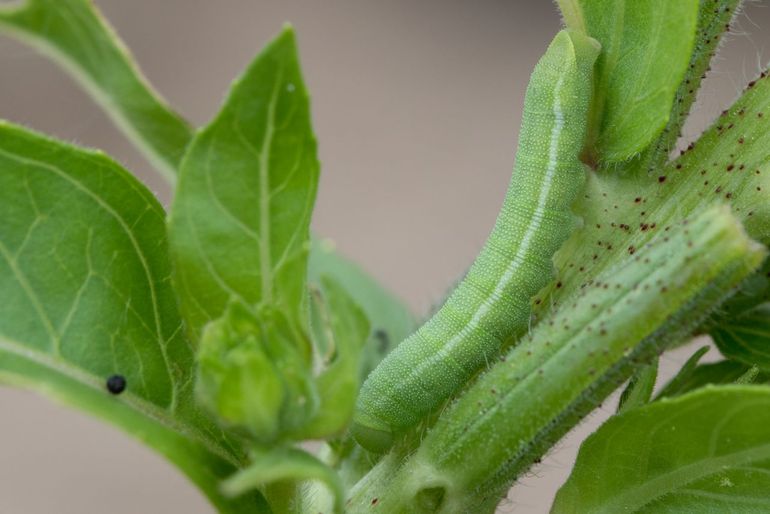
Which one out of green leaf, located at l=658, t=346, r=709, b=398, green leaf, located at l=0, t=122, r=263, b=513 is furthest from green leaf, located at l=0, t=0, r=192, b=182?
green leaf, located at l=658, t=346, r=709, b=398

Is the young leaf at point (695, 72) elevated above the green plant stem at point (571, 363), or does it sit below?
above

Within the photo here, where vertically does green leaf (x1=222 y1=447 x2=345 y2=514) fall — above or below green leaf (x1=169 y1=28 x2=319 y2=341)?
below

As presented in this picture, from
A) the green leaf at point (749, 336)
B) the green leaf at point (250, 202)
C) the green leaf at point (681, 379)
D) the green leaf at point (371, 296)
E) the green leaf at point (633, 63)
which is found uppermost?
the green leaf at point (633, 63)

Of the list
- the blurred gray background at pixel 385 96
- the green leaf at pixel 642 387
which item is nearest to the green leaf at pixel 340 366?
the green leaf at pixel 642 387

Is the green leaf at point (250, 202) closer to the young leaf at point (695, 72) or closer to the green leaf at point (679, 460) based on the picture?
the green leaf at point (679, 460)

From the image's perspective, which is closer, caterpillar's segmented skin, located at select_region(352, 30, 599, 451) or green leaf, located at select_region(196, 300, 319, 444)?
green leaf, located at select_region(196, 300, 319, 444)

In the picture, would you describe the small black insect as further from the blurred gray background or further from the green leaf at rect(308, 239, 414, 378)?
the blurred gray background

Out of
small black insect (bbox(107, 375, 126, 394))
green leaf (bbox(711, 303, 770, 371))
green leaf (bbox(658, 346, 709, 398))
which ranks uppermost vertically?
green leaf (bbox(711, 303, 770, 371))

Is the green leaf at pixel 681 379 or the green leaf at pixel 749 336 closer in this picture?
the green leaf at pixel 749 336
